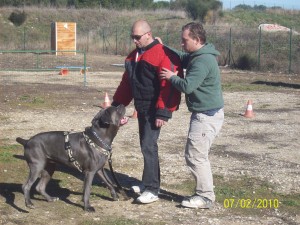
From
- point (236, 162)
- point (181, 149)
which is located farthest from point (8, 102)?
point (236, 162)

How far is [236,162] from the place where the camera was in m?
9.66

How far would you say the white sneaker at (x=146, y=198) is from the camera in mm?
7203

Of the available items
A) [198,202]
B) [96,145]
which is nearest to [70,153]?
[96,145]

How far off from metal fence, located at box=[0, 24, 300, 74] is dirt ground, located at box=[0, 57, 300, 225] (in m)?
10.8

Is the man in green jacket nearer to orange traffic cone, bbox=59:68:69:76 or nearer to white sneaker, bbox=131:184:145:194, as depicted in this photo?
white sneaker, bbox=131:184:145:194

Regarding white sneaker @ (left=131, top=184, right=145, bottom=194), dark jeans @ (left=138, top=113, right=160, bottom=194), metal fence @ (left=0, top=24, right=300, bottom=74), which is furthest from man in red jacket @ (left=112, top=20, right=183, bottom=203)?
metal fence @ (left=0, top=24, right=300, bottom=74)

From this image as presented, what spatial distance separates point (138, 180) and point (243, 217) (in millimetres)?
1996

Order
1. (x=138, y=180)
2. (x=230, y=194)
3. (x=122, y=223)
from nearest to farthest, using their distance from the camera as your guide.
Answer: (x=122, y=223) → (x=230, y=194) → (x=138, y=180)

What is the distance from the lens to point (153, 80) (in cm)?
695

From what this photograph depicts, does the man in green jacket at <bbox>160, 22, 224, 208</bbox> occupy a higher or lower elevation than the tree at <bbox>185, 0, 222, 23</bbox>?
lower

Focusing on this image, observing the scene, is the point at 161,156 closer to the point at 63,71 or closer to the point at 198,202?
the point at 198,202

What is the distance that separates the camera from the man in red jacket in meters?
6.86

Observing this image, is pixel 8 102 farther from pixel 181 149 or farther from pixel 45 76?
pixel 45 76
